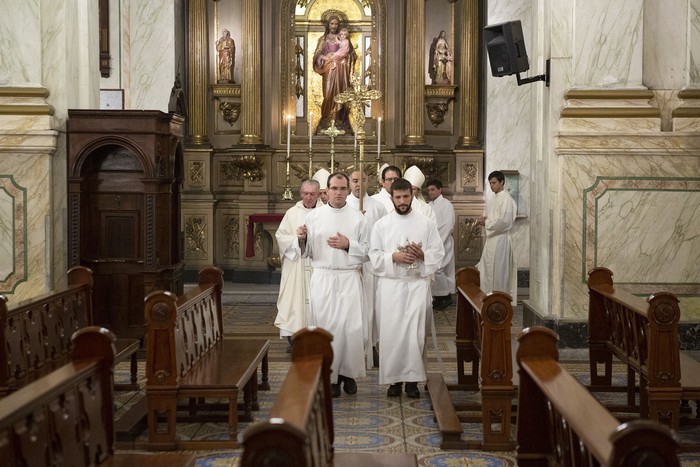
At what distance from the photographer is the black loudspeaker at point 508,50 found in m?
9.52

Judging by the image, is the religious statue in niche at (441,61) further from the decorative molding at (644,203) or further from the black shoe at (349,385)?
the black shoe at (349,385)

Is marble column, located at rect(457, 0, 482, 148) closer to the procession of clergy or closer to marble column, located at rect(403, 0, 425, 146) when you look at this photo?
marble column, located at rect(403, 0, 425, 146)

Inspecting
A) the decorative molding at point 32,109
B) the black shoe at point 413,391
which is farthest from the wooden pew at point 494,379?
the decorative molding at point 32,109

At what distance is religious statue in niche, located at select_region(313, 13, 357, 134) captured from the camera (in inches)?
626

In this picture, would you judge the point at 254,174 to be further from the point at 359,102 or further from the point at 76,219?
the point at 76,219

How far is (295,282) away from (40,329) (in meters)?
3.37

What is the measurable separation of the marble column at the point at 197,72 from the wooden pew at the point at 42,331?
8.34 m

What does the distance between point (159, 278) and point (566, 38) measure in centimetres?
451

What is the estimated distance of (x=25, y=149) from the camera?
29.8ft

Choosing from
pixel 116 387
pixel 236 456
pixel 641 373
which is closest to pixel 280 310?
pixel 116 387

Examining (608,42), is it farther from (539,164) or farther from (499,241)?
(499,241)

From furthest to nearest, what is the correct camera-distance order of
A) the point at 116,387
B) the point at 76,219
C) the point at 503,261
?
the point at 503,261 < the point at 76,219 < the point at 116,387

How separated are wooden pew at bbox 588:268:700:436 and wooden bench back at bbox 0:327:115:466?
3.28 metres

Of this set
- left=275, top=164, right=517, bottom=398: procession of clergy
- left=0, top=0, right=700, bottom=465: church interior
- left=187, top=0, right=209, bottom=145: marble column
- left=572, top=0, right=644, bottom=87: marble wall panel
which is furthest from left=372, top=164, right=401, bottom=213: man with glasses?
left=187, top=0, right=209, bottom=145: marble column
